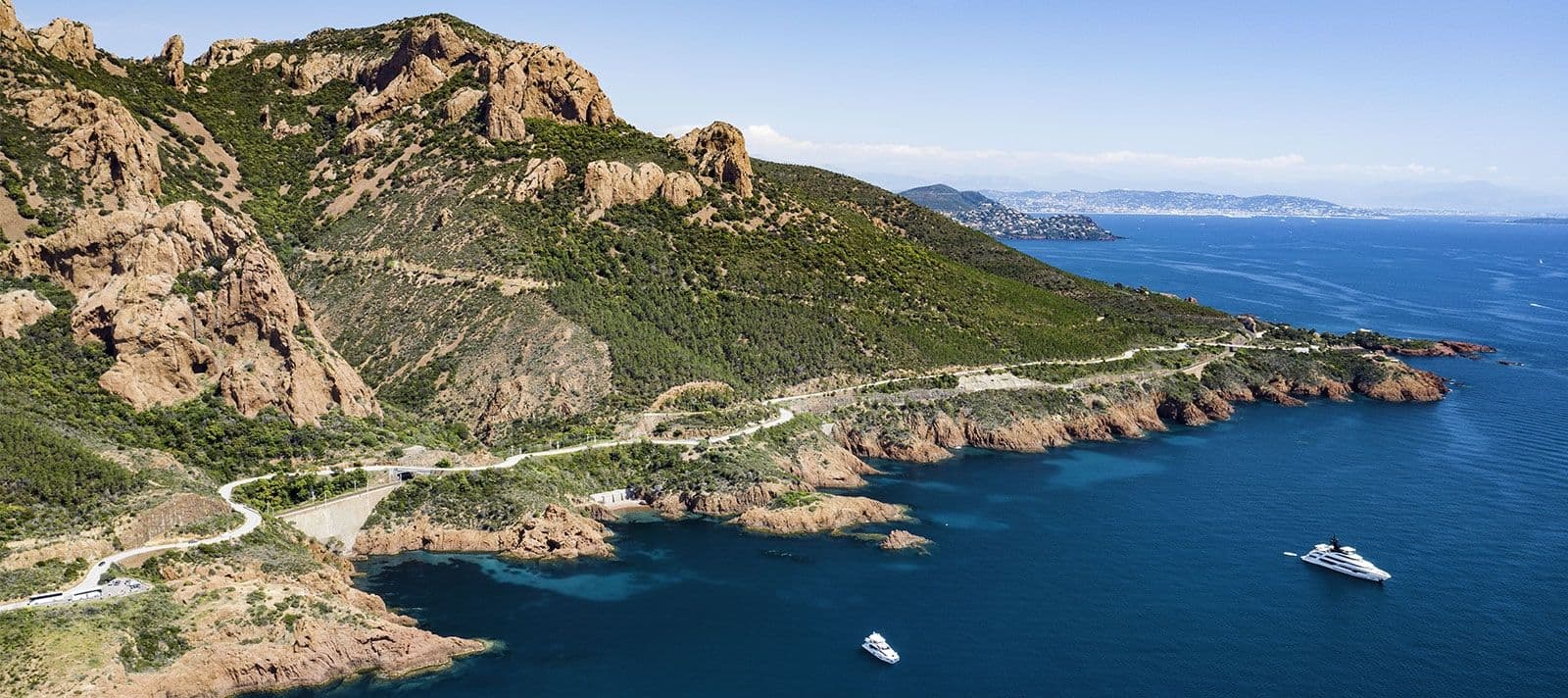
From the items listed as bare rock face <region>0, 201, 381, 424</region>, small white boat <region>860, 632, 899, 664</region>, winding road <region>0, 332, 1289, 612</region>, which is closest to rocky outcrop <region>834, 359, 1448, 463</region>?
winding road <region>0, 332, 1289, 612</region>

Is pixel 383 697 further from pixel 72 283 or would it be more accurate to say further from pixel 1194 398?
pixel 1194 398

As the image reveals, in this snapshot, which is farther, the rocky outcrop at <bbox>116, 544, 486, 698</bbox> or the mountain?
the mountain

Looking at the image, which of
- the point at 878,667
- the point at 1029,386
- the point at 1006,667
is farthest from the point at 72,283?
the point at 1029,386

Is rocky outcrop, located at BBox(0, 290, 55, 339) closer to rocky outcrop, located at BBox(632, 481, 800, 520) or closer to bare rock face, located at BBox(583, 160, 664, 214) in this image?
rocky outcrop, located at BBox(632, 481, 800, 520)

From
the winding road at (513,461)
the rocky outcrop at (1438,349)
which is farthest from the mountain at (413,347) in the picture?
the rocky outcrop at (1438,349)

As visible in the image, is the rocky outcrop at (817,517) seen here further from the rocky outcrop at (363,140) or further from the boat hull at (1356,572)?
the rocky outcrop at (363,140)

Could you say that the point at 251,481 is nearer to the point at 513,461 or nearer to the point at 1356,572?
the point at 513,461
